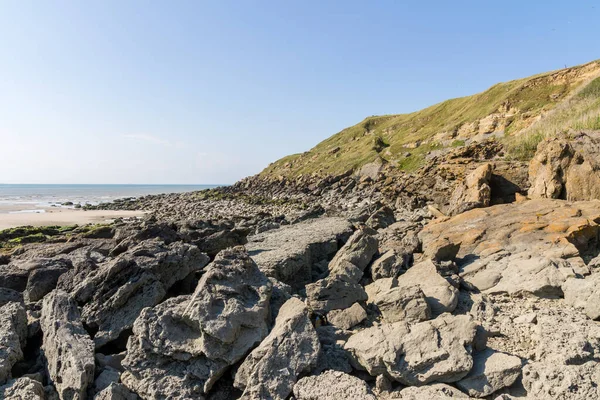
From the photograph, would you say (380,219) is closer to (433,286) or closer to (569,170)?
(569,170)

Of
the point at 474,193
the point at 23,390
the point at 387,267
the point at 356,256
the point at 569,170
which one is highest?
the point at 569,170

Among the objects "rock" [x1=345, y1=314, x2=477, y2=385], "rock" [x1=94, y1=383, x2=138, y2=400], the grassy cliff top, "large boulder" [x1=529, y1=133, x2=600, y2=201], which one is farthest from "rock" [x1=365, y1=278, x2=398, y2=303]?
the grassy cliff top

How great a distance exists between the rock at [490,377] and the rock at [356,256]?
13.4 ft

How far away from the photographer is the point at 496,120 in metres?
49.0

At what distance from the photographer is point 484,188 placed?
1698 cm

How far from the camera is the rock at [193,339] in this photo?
19.3 ft

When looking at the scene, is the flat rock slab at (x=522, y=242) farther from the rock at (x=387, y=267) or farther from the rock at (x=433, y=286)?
the rock at (x=387, y=267)

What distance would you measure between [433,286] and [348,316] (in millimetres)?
2234

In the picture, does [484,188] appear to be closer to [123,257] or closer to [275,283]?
[275,283]

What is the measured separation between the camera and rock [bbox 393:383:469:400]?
496 centimetres

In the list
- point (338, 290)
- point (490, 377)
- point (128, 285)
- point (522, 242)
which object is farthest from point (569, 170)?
point (128, 285)

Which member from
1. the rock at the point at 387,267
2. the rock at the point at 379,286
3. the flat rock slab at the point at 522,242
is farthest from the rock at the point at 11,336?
the flat rock slab at the point at 522,242

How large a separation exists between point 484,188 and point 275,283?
12969mm

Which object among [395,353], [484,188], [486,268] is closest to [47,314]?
[395,353]
